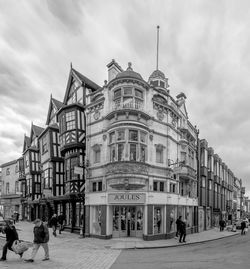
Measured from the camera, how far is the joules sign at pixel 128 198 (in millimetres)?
19641

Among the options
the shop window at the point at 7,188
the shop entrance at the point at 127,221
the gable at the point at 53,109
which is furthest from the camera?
the shop window at the point at 7,188

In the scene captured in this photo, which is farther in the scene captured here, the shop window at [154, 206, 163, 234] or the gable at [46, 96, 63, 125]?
the gable at [46, 96, 63, 125]

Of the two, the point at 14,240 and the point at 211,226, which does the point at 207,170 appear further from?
the point at 14,240

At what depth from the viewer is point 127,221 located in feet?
66.1

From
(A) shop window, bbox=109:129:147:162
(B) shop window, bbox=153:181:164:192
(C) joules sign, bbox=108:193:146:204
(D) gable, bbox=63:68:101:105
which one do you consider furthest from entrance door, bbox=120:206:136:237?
(D) gable, bbox=63:68:101:105

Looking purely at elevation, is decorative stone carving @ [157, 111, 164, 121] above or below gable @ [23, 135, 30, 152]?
above

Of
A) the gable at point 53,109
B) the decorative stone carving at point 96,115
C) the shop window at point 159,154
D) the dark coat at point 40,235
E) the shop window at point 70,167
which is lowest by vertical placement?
the dark coat at point 40,235

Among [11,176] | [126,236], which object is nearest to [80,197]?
[126,236]

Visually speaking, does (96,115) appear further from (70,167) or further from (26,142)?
(26,142)

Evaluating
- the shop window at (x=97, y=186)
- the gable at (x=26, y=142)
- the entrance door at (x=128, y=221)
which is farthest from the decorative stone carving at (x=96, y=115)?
the gable at (x=26, y=142)

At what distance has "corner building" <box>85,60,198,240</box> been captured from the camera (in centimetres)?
1983

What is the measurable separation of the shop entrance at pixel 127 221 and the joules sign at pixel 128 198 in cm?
77

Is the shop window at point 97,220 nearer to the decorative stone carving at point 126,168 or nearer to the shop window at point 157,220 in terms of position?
the decorative stone carving at point 126,168

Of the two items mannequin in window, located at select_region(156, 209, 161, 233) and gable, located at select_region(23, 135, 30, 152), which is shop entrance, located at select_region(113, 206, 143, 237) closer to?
mannequin in window, located at select_region(156, 209, 161, 233)
